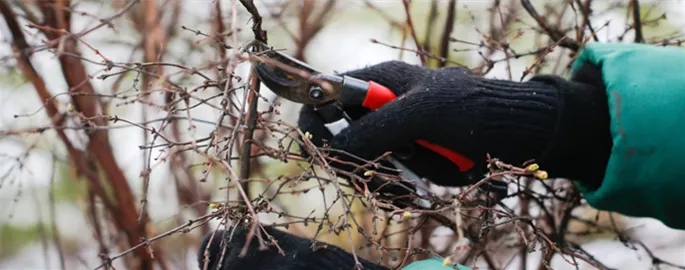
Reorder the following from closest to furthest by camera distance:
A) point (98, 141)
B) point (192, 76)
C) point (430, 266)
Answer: point (430, 266)
point (192, 76)
point (98, 141)

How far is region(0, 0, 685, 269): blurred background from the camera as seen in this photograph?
184cm

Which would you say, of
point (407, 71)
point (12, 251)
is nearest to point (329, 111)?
point (407, 71)

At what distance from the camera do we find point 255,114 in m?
1.21

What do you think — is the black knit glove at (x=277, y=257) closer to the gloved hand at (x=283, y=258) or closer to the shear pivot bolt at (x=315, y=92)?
the gloved hand at (x=283, y=258)

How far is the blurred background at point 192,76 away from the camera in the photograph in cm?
184

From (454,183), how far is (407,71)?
286 mm

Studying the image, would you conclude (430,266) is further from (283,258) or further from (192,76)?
(192,76)

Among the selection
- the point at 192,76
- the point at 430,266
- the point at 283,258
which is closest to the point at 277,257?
the point at 283,258

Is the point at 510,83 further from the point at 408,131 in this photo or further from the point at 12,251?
the point at 12,251

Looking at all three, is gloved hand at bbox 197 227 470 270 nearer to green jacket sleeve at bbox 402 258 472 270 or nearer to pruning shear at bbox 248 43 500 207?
green jacket sleeve at bbox 402 258 472 270

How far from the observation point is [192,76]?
6.33 ft

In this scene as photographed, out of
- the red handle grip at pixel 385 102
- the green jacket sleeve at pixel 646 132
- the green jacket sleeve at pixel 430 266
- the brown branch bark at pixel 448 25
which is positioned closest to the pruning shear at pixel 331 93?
the red handle grip at pixel 385 102

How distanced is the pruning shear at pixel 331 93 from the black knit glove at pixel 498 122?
44 millimetres

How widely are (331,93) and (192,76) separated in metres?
0.73
